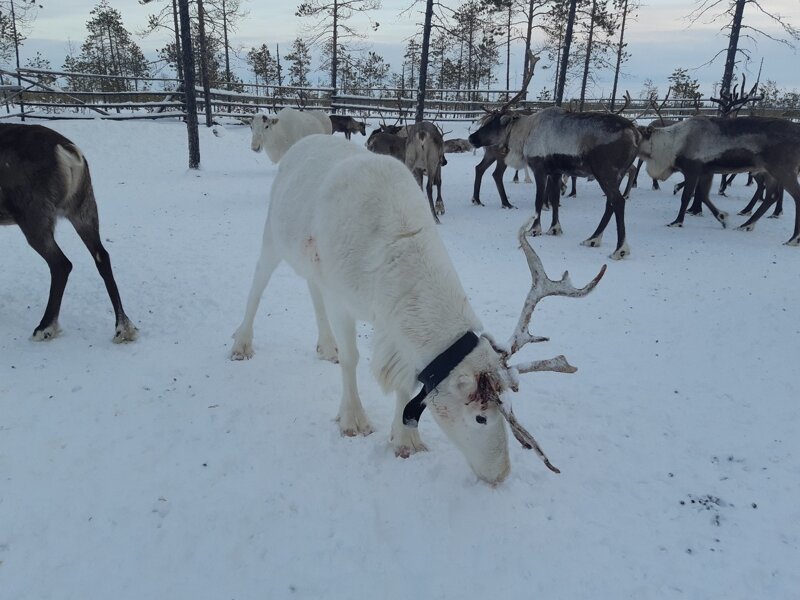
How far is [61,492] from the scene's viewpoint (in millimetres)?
2619

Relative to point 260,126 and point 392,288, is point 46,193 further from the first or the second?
point 260,126

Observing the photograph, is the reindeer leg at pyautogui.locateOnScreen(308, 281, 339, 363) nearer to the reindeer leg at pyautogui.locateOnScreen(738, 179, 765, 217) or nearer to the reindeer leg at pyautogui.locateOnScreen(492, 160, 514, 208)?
the reindeer leg at pyautogui.locateOnScreen(492, 160, 514, 208)

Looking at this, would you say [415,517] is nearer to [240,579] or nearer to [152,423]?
[240,579]

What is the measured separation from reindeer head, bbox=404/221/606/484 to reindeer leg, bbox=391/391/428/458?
19.5 inches

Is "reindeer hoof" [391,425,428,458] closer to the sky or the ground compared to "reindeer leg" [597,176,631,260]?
closer to the ground

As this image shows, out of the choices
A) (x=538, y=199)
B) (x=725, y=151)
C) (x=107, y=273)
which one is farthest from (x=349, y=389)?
(x=725, y=151)

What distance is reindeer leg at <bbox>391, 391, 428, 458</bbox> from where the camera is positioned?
299 cm

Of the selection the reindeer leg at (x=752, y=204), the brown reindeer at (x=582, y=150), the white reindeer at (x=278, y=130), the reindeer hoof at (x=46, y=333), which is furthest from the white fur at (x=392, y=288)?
the reindeer leg at (x=752, y=204)

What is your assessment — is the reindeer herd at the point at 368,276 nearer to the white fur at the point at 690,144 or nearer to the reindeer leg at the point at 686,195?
the reindeer leg at the point at 686,195

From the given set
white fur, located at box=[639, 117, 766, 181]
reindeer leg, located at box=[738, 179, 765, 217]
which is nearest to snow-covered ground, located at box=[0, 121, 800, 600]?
white fur, located at box=[639, 117, 766, 181]

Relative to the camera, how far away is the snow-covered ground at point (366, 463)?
7.32 ft

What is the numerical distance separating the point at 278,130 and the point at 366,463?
10.5 m

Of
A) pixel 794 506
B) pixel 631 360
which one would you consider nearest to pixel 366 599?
pixel 794 506

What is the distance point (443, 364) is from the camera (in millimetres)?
2381
